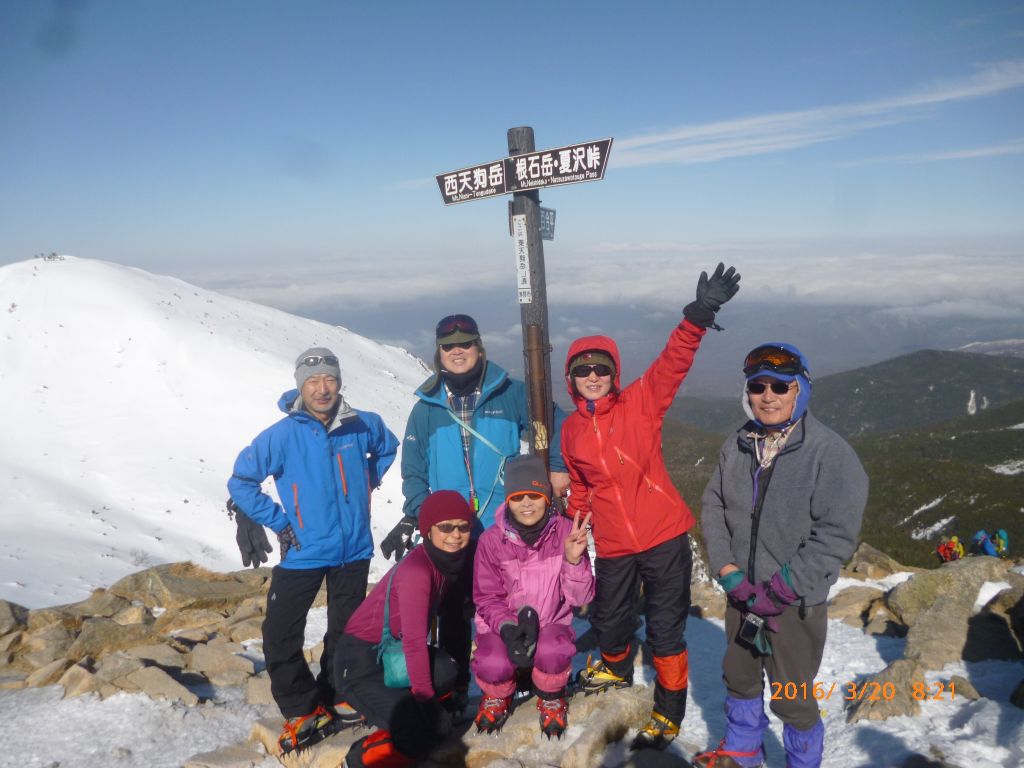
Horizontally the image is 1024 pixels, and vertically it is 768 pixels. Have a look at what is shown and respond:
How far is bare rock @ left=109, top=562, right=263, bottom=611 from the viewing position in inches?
325

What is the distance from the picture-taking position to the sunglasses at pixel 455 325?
15.2 ft

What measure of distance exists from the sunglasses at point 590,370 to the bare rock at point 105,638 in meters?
5.70

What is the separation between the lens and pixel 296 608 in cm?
450

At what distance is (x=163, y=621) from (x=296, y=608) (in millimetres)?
4223

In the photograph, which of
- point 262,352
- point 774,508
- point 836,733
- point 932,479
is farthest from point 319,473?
point 932,479

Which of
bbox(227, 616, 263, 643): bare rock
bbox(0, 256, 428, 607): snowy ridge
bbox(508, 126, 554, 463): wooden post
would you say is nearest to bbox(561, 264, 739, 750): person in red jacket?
bbox(508, 126, 554, 463): wooden post

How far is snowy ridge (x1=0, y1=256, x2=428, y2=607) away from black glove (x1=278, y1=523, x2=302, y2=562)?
5718mm

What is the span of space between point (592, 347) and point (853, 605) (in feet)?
22.4

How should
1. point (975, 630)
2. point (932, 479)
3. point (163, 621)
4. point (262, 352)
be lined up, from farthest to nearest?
point (932, 479) < point (262, 352) < point (163, 621) < point (975, 630)

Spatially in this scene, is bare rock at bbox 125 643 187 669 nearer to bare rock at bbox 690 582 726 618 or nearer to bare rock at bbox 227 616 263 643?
bare rock at bbox 227 616 263 643

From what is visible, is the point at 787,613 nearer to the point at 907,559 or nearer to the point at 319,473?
the point at 319,473

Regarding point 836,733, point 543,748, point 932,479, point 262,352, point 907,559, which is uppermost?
point 262,352

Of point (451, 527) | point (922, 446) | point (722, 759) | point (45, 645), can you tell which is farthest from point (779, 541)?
point (922, 446)

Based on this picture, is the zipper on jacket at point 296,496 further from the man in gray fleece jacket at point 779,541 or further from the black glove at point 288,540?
the man in gray fleece jacket at point 779,541
